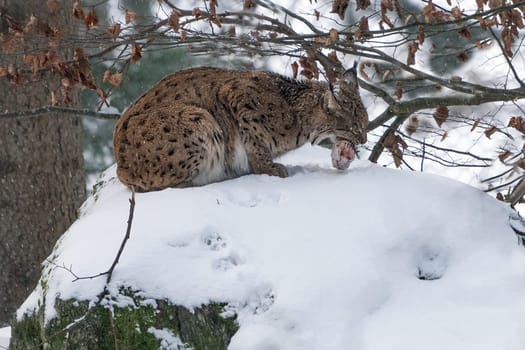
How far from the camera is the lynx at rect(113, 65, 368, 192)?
564 cm

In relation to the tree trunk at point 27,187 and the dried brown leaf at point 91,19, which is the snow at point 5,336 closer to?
the tree trunk at point 27,187

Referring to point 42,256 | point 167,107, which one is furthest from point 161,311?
point 42,256

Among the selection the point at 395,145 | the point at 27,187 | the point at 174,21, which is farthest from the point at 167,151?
the point at 27,187

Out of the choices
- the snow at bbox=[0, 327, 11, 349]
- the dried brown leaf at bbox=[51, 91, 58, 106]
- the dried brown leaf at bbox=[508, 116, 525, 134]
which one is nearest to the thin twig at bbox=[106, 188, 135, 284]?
the snow at bbox=[0, 327, 11, 349]

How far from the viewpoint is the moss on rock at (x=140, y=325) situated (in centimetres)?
415

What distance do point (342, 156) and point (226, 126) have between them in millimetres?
920

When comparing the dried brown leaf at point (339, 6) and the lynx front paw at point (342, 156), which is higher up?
the dried brown leaf at point (339, 6)

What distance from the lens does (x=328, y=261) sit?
4270mm

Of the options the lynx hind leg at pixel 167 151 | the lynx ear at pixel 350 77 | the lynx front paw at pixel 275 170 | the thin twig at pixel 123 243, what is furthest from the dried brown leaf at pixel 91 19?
the thin twig at pixel 123 243

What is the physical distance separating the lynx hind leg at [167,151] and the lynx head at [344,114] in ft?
2.71

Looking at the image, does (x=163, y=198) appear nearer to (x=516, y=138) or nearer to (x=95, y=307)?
(x=95, y=307)

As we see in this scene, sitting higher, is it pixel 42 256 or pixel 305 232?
pixel 305 232

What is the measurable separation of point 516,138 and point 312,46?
1.79m

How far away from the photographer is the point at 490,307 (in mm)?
4020
